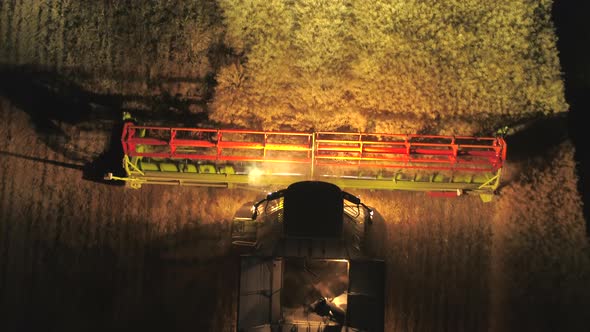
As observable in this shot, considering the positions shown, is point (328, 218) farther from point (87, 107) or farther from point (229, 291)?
point (87, 107)

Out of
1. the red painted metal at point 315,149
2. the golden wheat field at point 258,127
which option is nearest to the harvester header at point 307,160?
the red painted metal at point 315,149

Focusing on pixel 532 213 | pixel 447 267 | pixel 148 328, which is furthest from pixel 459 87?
pixel 148 328

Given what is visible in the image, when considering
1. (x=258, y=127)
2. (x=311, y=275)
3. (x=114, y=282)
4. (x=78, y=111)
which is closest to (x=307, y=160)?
(x=258, y=127)

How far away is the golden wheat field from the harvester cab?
5.84ft

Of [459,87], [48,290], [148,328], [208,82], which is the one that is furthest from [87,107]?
[459,87]

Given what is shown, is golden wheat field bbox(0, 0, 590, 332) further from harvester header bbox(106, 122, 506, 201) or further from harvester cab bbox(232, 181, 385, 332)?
harvester cab bbox(232, 181, 385, 332)

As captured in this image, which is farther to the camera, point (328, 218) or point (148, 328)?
point (148, 328)

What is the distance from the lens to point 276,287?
19.7ft

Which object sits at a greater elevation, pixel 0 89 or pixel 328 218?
pixel 0 89

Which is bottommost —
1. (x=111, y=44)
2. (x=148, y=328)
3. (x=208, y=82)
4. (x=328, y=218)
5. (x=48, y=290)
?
(x=148, y=328)

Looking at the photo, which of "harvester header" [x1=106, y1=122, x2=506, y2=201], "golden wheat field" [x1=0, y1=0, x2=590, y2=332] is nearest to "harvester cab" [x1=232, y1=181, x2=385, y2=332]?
"harvester header" [x1=106, y1=122, x2=506, y2=201]

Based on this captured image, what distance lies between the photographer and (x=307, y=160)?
7254 millimetres

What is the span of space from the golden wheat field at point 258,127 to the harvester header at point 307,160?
1.29 ft

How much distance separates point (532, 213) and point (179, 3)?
717 centimetres
